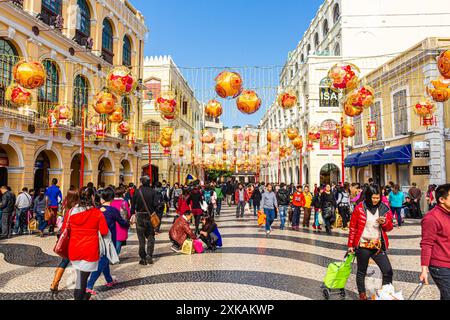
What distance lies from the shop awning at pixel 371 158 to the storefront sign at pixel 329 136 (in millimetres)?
3712

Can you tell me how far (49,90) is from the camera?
16.6 metres

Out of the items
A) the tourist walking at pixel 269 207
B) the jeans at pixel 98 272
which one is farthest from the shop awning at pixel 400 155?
the jeans at pixel 98 272

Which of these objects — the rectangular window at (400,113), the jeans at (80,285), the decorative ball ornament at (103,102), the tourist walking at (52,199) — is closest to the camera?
the jeans at (80,285)

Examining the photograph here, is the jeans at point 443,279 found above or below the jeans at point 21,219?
above

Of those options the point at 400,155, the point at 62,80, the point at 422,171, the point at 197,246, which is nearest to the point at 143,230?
the point at 197,246

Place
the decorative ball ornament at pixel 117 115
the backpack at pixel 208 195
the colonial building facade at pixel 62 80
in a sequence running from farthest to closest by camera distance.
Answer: the decorative ball ornament at pixel 117 115, the colonial building facade at pixel 62 80, the backpack at pixel 208 195

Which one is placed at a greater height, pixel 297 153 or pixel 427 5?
pixel 427 5

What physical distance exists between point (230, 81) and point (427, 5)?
27.6 metres

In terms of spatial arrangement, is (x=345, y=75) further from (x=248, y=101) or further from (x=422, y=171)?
(x=422, y=171)

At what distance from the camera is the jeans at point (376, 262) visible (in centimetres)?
403

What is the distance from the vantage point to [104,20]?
22016mm

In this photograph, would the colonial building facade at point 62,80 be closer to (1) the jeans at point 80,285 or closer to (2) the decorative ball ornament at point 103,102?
→ (2) the decorative ball ornament at point 103,102
